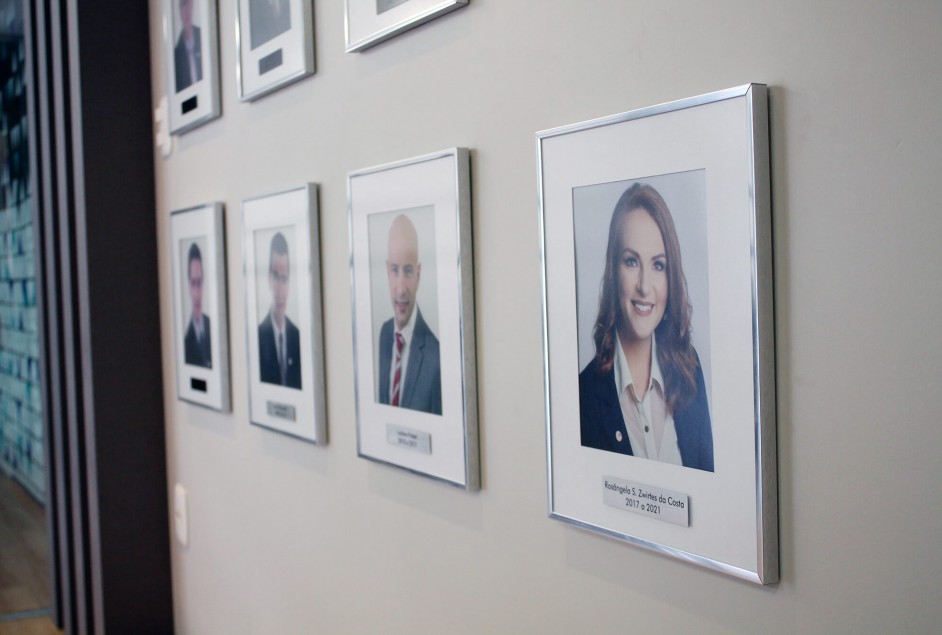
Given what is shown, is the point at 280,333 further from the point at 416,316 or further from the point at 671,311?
the point at 671,311

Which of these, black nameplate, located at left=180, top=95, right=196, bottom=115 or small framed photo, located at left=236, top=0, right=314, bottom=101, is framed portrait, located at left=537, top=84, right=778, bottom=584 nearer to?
small framed photo, located at left=236, top=0, right=314, bottom=101

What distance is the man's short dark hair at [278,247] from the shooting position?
5.45ft

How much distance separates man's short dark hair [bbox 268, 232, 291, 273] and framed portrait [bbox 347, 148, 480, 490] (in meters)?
0.28

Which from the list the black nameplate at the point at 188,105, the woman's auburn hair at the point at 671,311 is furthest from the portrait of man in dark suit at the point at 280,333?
the woman's auburn hair at the point at 671,311

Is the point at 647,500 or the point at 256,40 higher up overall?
the point at 256,40

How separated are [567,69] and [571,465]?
1.61 ft

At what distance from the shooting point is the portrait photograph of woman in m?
0.86

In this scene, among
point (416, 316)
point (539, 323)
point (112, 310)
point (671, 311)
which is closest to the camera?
point (671, 311)

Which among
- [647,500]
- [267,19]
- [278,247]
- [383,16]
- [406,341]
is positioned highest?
[267,19]

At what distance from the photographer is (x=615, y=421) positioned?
0.96 meters

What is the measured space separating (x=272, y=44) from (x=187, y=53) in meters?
0.53

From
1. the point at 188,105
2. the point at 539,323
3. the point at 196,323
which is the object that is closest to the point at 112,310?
the point at 196,323

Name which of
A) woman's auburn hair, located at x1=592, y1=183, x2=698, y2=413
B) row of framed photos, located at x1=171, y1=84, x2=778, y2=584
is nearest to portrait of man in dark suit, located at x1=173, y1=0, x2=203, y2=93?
row of framed photos, located at x1=171, y1=84, x2=778, y2=584

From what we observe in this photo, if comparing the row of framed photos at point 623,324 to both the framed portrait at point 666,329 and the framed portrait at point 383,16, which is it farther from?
the framed portrait at point 383,16
